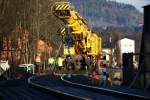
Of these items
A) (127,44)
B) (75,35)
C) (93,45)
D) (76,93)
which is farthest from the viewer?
(127,44)

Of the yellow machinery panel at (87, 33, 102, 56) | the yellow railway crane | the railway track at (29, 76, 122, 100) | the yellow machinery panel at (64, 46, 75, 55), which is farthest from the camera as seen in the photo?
the yellow machinery panel at (64, 46, 75, 55)

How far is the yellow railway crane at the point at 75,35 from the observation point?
49.2 m

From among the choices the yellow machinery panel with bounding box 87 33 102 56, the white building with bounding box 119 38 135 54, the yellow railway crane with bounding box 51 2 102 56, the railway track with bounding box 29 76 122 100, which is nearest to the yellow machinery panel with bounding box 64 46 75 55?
the yellow railway crane with bounding box 51 2 102 56

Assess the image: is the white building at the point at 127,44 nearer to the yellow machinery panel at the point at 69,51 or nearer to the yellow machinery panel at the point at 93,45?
the yellow machinery panel at the point at 93,45

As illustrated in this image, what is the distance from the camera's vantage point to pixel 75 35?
50750mm

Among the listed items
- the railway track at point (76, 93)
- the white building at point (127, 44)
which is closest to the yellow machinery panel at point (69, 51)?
the railway track at point (76, 93)

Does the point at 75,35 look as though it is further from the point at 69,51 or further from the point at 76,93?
the point at 76,93

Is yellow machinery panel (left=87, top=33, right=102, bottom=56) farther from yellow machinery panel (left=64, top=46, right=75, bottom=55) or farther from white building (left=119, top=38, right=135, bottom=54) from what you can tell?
white building (left=119, top=38, right=135, bottom=54)

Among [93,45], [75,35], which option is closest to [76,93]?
[93,45]

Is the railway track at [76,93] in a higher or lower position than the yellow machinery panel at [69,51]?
lower

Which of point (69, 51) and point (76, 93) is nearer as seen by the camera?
point (76, 93)

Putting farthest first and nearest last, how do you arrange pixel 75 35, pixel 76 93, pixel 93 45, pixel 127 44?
pixel 127 44
pixel 75 35
pixel 93 45
pixel 76 93

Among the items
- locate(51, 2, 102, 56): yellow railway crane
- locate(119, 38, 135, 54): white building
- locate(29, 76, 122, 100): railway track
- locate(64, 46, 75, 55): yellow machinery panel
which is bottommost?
locate(29, 76, 122, 100): railway track

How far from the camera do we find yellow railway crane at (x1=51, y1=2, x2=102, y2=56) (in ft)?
161
